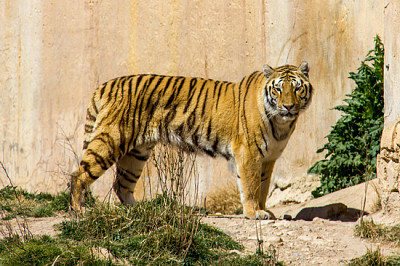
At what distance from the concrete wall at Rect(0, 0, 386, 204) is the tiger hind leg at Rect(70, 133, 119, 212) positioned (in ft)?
7.61

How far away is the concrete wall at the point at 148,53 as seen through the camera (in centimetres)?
833

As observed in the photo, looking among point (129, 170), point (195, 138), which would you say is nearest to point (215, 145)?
point (195, 138)

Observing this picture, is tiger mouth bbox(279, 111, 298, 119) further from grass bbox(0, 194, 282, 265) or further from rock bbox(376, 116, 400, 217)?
grass bbox(0, 194, 282, 265)

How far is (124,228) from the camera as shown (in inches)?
188

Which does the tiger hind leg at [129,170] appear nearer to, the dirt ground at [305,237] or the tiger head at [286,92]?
the dirt ground at [305,237]

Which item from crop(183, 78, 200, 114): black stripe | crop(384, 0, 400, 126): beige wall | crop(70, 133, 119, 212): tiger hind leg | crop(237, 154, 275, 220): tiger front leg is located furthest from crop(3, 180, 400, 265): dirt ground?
crop(183, 78, 200, 114): black stripe

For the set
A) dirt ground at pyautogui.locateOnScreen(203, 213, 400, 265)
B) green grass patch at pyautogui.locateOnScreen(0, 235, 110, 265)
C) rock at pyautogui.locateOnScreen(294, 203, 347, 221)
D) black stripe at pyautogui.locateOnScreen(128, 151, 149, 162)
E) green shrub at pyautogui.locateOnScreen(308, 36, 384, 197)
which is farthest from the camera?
green shrub at pyautogui.locateOnScreen(308, 36, 384, 197)

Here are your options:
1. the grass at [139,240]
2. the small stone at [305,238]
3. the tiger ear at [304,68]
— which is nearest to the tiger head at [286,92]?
the tiger ear at [304,68]

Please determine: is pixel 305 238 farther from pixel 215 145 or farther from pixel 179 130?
pixel 179 130

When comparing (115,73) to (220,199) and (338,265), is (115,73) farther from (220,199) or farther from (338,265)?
(338,265)

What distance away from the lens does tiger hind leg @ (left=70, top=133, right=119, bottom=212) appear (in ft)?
20.6

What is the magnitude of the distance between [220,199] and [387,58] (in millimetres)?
3660

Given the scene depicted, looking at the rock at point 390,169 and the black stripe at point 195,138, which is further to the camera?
the black stripe at point 195,138

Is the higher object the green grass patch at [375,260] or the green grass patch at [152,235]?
the green grass patch at [152,235]
